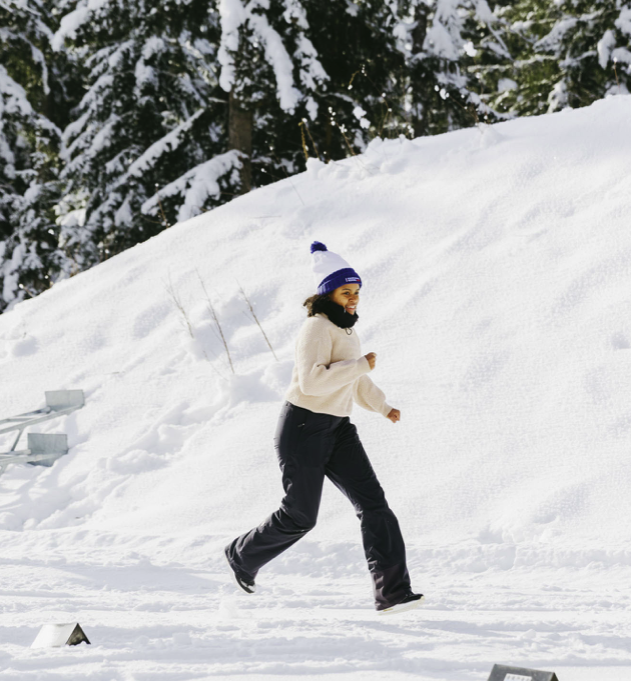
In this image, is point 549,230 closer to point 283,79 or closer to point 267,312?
point 267,312

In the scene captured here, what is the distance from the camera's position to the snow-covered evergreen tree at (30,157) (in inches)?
532

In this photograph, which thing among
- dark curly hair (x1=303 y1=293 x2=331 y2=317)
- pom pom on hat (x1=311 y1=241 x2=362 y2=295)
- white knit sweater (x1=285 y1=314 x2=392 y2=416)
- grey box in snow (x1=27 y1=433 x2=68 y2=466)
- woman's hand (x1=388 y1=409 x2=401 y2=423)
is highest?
pom pom on hat (x1=311 y1=241 x2=362 y2=295)

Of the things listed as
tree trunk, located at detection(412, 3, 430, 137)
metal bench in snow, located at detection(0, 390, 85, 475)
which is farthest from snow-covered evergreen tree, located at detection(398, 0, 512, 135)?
metal bench in snow, located at detection(0, 390, 85, 475)

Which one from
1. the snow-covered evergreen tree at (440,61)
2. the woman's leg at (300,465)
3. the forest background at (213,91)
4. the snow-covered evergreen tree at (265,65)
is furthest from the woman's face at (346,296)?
the snow-covered evergreen tree at (440,61)

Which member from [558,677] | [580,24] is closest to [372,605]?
[558,677]

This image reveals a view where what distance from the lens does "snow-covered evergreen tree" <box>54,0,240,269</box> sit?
1105 cm

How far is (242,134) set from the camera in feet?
36.4

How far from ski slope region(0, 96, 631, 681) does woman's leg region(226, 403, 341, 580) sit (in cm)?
39

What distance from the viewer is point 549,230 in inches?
259

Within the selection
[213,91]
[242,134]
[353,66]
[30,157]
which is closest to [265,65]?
[242,134]

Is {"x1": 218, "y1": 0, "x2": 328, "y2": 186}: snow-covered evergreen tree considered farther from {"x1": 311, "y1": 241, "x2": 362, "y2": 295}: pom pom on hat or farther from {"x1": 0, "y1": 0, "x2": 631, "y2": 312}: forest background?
{"x1": 311, "y1": 241, "x2": 362, "y2": 295}: pom pom on hat

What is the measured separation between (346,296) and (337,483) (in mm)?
859

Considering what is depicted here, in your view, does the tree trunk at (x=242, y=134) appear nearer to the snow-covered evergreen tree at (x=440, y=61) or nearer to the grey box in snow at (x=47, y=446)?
the snow-covered evergreen tree at (x=440, y=61)

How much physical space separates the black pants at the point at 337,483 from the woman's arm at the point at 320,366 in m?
0.18
